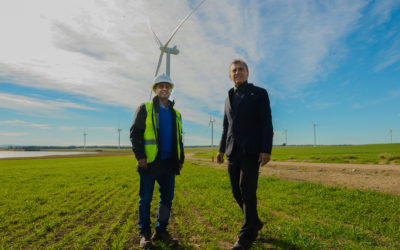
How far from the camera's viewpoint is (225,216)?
5.37 metres

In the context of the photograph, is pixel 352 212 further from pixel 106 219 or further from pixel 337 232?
pixel 106 219

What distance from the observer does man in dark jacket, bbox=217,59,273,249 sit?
3.71 m

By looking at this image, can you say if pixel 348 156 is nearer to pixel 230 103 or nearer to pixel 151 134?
pixel 230 103

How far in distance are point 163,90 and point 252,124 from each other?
5.66 feet

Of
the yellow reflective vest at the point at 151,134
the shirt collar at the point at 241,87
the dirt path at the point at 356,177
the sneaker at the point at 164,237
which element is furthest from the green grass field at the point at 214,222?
the dirt path at the point at 356,177

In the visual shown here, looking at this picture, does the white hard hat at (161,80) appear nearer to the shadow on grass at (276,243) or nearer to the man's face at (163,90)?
the man's face at (163,90)

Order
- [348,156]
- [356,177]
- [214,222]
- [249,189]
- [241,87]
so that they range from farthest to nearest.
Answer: [348,156] → [356,177] → [214,222] → [241,87] → [249,189]

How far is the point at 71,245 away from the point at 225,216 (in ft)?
10.4

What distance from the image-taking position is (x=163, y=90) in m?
4.21

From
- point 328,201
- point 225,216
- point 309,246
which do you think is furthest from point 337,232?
point 328,201

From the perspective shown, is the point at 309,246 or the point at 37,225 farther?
the point at 37,225

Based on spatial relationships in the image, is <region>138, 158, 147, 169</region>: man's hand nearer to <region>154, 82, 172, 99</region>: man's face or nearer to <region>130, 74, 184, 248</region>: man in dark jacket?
<region>130, 74, 184, 248</region>: man in dark jacket

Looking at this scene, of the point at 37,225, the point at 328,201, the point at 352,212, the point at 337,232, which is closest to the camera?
the point at 337,232

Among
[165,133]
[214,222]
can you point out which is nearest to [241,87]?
[165,133]
